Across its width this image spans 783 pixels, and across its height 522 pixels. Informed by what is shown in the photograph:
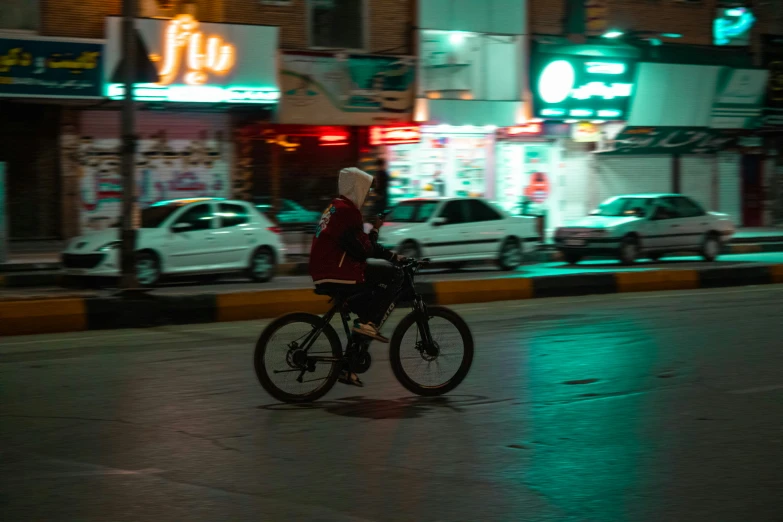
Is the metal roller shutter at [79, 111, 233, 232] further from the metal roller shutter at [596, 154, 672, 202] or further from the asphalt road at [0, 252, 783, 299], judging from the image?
the metal roller shutter at [596, 154, 672, 202]

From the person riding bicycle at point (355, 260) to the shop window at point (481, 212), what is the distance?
46.4 feet

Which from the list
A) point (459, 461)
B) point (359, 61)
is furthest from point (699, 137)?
point (459, 461)

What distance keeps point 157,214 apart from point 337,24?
10339mm

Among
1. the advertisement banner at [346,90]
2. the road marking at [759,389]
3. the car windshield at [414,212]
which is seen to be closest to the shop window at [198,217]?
the car windshield at [414,212]

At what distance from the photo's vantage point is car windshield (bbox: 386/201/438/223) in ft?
69.5

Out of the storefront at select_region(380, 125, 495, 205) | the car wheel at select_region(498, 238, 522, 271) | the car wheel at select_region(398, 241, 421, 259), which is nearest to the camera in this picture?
the car wheel at select_region(398, 241, 421, 259)

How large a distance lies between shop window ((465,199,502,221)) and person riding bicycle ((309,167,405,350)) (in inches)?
557

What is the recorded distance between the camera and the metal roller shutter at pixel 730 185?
3434 centimetres

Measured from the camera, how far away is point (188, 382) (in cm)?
872

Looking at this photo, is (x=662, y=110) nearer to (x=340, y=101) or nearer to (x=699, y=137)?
(x=699, y=137)

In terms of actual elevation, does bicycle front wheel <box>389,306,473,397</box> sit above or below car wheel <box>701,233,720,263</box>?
above

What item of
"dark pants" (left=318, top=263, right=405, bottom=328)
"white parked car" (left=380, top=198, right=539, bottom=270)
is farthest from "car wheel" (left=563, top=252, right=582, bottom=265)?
"dark pants" (left=318, top=263, right=405, bottom=328)

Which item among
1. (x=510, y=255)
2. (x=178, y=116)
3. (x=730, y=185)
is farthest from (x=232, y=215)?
(x=730, y=185)

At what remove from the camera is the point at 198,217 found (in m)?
18.9
